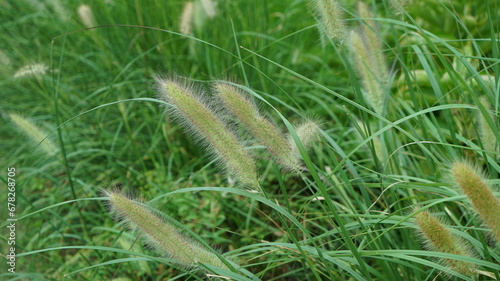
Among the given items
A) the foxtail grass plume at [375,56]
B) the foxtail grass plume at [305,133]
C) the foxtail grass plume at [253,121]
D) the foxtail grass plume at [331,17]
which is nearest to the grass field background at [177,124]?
the foxtail grass plume at [375,56]

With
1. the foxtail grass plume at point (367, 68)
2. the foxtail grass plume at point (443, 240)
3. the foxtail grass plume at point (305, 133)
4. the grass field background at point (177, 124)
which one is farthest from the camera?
the grass field background at point (177, 124)

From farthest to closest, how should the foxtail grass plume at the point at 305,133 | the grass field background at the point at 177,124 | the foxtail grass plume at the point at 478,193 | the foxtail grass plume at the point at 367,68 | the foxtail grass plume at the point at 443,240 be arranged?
1. the grass field background at the point at 177,124
2. the foxtail grass plume at the point at 367,68
3. the foxtail grass plume at the point at 305,133
4. the foxtail grass plume at the point at 443,240
5. the foxtail grass plume at the point at 478,193

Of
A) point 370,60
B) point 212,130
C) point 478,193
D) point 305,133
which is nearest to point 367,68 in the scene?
point 370,60

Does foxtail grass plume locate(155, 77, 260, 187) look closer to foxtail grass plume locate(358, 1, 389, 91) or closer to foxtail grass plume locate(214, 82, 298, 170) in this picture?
foxtail grass plume locate(214, 82, 298, 170)

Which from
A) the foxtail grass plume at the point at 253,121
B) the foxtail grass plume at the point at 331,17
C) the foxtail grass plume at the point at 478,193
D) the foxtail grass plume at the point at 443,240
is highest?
the foxtail grass plume at the point at 331,17

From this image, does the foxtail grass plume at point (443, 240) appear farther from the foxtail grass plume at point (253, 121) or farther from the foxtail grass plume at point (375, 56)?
the foxtail grass plume at point (375, 56)

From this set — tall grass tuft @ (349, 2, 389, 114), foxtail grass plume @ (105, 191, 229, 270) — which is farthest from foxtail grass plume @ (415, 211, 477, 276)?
tall grass tuft @ (349, 2, 389, 114)

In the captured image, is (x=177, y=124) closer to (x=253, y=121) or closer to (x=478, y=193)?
(x=253, y=121)
